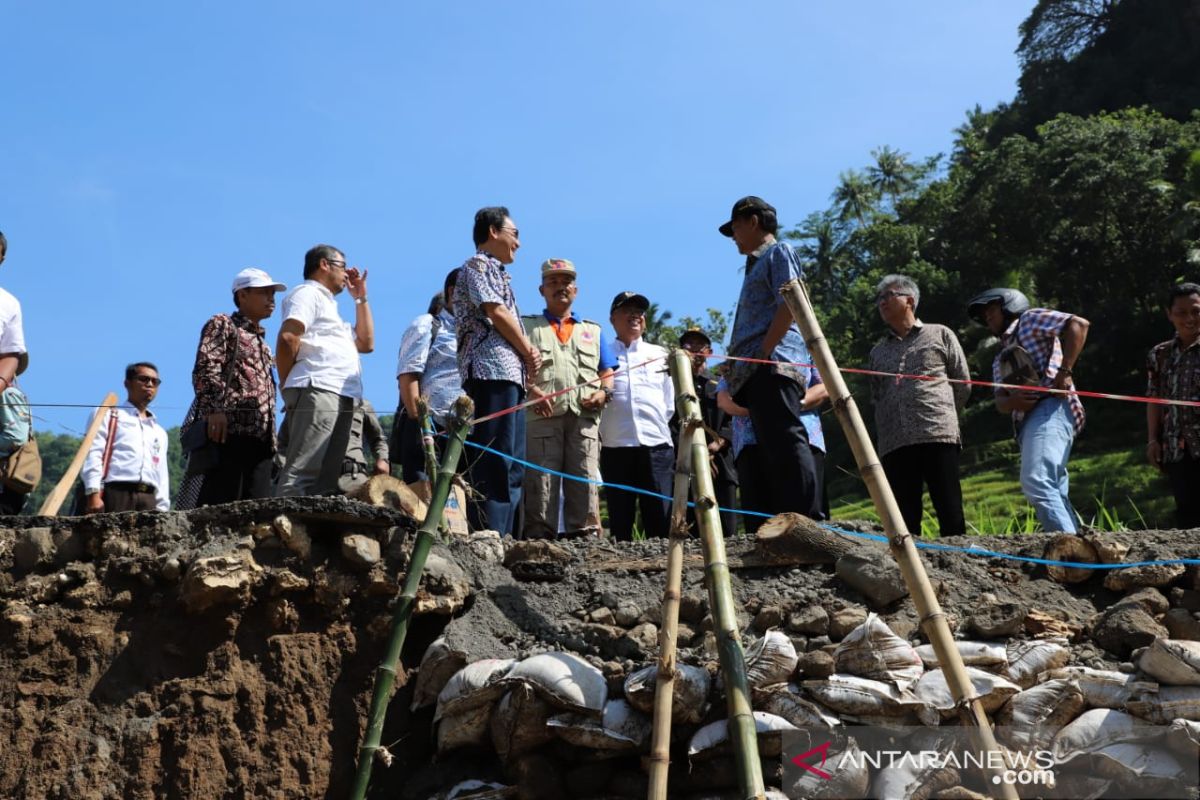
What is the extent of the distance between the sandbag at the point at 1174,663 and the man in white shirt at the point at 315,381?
11.5 feet

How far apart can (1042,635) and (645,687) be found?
155 centimetres

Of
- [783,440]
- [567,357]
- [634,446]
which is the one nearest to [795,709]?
[783,440]

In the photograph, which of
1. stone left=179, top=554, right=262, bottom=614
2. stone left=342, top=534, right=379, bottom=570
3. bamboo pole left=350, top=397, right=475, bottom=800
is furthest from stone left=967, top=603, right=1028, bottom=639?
stone left=179, top=554, right=262, bottom=614

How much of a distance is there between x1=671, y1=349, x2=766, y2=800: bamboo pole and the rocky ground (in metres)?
0.24

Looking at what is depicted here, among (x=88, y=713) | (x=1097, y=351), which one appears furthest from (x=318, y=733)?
(x=1097, y=351)

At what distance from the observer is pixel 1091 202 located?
1394 inches

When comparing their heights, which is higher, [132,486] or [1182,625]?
[132,486]

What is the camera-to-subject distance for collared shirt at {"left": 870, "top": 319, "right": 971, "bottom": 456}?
6.30 m

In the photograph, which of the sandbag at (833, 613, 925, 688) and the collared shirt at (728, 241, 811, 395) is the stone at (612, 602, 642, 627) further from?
the collared shirt at (728, 241, 811, 395)

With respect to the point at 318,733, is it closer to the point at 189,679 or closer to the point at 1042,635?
the point at 189,679

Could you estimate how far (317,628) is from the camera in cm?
480

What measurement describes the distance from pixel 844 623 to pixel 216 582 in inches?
87.9

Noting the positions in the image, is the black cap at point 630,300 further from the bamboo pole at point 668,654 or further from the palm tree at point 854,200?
the palm tree at point 854,200

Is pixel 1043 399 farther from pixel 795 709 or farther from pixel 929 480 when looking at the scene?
pixel 795 709
